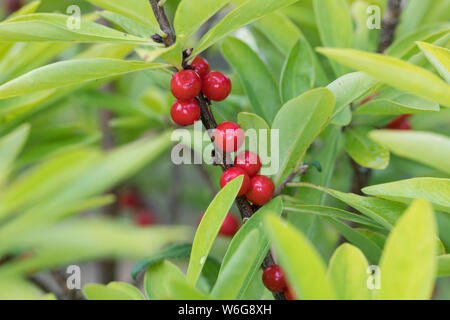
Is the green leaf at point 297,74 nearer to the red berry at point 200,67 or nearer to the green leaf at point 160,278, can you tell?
the red berry at point 200,67

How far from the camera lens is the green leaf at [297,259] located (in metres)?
0.26

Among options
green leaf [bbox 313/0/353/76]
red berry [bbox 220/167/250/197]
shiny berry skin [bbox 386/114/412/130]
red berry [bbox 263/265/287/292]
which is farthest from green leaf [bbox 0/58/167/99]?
shiny berry skin [bbox 386/114/412/130]

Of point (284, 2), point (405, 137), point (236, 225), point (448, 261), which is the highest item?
point (284, 2)

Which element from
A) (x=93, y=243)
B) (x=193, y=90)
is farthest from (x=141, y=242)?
(x=193, y=90)

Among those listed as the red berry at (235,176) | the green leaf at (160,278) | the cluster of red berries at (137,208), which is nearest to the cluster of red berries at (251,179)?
the red berry at (235,176)

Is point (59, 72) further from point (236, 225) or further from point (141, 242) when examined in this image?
point (236, 225)

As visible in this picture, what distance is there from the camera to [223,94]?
1.65ft

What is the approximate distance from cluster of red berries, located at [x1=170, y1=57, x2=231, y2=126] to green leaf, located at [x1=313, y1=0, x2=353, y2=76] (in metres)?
0.24

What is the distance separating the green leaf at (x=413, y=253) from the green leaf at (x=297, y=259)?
53 mm

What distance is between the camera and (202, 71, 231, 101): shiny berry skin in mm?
497

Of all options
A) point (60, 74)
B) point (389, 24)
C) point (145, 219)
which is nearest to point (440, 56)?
point (60, 74)

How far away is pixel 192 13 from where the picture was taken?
0.43 meters

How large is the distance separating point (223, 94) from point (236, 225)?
625 mm

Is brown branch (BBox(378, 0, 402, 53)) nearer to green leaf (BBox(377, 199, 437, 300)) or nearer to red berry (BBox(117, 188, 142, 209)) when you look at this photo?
green leaf (BBox(377, 199, 437, 300))
